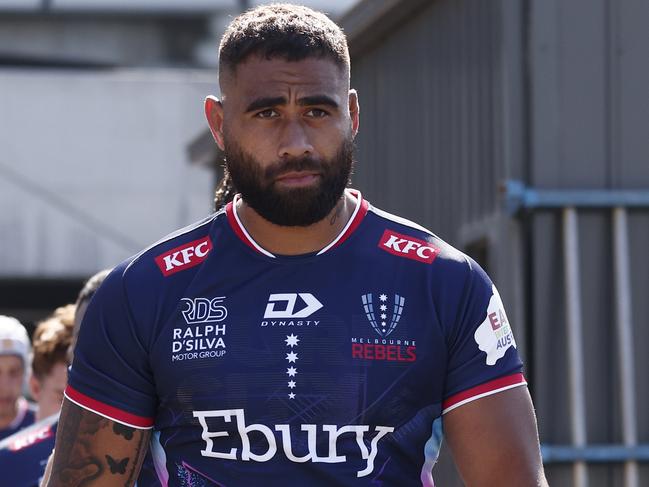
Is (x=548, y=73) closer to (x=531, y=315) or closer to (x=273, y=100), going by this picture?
(x=531, y=315)

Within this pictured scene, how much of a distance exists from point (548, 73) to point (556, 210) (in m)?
0.64

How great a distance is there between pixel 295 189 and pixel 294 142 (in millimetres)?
114

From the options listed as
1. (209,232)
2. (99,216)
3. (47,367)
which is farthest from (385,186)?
(99,216)

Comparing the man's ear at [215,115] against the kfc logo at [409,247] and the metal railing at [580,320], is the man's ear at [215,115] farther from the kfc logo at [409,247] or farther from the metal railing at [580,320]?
the metal railing at [580,320]

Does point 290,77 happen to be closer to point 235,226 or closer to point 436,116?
point 235,226

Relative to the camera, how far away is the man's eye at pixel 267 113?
3.29 meters

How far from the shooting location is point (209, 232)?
3.50 meters

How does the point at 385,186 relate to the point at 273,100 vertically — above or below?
above

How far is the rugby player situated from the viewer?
320 cm

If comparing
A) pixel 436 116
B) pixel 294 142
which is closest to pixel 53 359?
pixel 436 116

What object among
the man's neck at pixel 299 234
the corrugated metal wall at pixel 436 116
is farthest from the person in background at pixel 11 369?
the man's neck at pixel 299 234

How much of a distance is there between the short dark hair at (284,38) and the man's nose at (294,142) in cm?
18

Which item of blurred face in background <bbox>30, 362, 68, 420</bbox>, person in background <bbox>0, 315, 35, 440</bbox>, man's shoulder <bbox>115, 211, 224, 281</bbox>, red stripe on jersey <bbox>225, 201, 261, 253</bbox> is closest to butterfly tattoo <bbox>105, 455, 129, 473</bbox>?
man's shoulder <bbox>115, 211, 224, 281</bbox>

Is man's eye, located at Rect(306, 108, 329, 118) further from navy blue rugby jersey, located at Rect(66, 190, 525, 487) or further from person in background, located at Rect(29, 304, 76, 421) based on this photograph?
person in background, located at Rect(29, 304, 76, 421)
